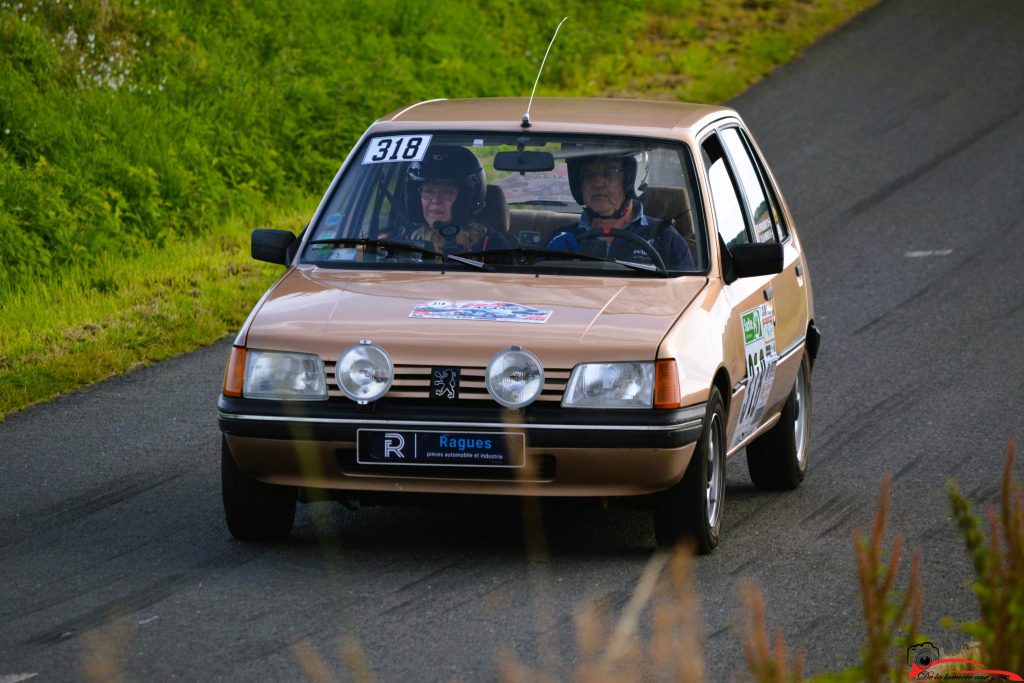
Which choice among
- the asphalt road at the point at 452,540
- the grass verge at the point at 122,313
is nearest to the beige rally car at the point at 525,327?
the asphalt road at the point at 452,540

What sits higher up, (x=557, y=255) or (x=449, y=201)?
(x=449, y=201)

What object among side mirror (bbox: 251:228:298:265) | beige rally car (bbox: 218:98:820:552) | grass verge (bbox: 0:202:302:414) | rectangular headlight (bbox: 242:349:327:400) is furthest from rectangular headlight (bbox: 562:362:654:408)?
grass verge (bbox: 0:202:302:414)

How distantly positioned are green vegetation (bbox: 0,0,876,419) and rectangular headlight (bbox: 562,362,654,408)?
176 inches

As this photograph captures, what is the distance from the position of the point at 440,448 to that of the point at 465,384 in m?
0.23

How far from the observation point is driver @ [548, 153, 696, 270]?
7223 millimetres

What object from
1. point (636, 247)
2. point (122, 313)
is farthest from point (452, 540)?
point (122, 313)

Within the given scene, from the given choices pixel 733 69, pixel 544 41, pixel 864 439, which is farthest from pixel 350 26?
pixel 864 439

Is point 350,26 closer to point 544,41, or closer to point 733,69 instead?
point 544,41

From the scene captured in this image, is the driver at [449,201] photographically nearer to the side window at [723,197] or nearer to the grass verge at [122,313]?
the side window at [723,197]

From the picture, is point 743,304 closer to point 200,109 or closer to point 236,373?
point 236,373

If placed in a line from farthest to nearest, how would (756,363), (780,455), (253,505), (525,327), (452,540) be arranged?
(780,455), (756,363), (452,540), (253,505), (525,327)

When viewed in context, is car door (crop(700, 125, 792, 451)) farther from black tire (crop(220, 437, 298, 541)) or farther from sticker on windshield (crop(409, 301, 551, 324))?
black tire (crop(220, 437, 298, 541))

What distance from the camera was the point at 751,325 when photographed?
24.2 ft

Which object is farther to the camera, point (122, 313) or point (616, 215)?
point (122, 313)
